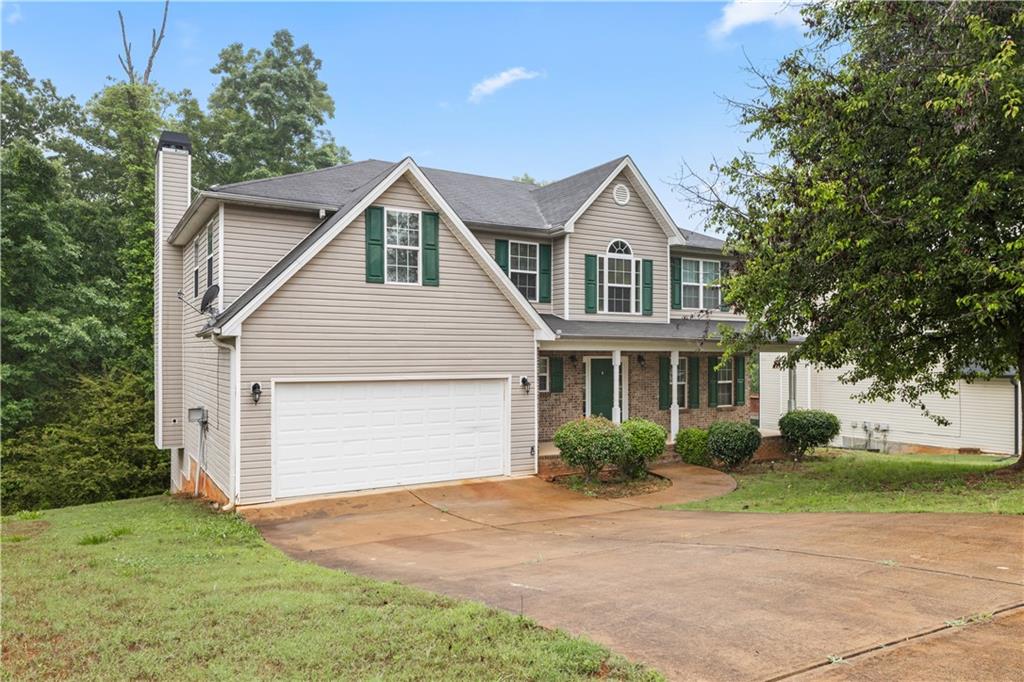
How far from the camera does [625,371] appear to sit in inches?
711

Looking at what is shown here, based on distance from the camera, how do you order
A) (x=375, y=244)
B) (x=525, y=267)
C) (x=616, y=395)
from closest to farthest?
(x=375, y=244), (x=616, y=395), (x=525, y=267)

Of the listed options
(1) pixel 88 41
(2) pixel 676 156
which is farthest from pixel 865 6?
(1) pixel 88 41

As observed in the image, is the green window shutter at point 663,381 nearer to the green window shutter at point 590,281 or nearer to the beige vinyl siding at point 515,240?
the green window shutter at point 590,281

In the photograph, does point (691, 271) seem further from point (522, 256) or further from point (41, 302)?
point (41, 302)

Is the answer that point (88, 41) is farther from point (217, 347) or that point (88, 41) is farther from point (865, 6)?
point (865, 6)

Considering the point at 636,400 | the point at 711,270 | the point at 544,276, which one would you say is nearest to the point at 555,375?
the point at 544,276

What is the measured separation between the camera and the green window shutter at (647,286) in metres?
18.0

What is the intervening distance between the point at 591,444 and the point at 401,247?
5455 millimetres

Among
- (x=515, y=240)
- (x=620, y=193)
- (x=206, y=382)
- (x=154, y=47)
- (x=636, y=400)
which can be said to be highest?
(x=154, y=47)

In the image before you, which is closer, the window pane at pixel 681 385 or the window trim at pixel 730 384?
the window pane at pixel 681 385

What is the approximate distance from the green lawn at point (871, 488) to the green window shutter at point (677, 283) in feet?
16.7

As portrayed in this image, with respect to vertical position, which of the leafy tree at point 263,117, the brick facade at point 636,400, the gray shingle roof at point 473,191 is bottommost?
the brick facade at point 636,400

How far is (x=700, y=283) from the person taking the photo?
19.8 meters

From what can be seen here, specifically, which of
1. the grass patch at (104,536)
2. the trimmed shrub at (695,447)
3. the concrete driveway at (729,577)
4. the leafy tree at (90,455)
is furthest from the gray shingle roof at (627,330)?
the leafy tree at (90,455)
